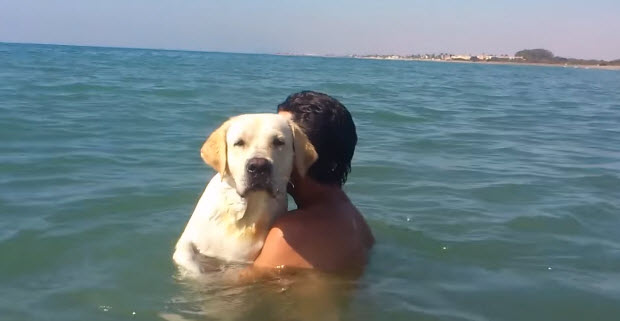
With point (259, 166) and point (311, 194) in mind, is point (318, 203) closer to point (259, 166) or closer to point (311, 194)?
point (311, 194)

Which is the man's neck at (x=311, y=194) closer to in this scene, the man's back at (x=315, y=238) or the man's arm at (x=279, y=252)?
the man's back at (x=315, y=238)

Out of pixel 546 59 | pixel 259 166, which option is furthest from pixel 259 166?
pixel 546 59

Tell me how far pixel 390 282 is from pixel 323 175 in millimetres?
976

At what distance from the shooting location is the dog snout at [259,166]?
3729 millimetres

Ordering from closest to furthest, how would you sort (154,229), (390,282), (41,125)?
(390,282) → (154,229) → (41,125)

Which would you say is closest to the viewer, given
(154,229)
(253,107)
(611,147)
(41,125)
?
(154,229)

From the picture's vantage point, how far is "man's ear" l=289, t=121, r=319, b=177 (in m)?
3.87

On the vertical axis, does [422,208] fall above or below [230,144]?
below

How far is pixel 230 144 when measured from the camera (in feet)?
12.6

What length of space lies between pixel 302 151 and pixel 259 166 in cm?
28

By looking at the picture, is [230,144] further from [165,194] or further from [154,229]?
[165,194]

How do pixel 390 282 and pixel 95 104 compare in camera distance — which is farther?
pixel 95 104

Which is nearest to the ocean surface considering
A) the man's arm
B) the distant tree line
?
the man's arm

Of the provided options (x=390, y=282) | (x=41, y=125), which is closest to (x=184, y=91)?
(x=41, y=125)
